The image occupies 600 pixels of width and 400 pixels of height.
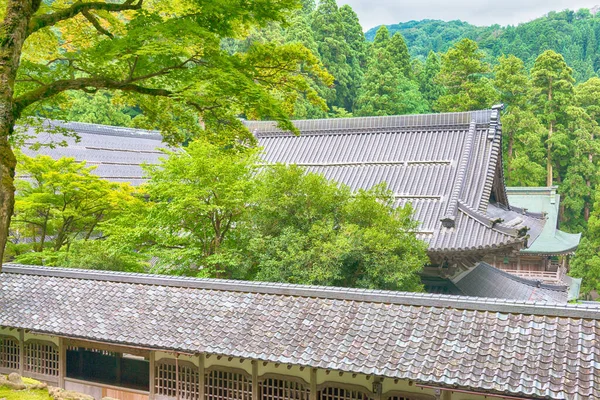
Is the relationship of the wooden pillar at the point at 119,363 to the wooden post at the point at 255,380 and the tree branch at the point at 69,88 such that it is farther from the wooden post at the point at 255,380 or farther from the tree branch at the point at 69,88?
the tree branch at the point at 69,88

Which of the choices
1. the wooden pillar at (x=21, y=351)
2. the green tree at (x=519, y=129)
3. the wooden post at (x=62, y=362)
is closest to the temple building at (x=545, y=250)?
the green tree at (x=519, y=129)

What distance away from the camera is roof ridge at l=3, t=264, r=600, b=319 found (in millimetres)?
8641

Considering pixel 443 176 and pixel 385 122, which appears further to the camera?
pixel 385 122

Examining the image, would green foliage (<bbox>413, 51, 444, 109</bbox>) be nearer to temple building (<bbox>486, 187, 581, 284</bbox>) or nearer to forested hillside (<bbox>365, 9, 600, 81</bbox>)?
temple building (<bbox>486, 187, 581, 284</bbox>)

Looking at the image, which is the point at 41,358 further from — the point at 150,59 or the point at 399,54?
the point at 399,54

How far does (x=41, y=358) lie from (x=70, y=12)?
7.68 metres

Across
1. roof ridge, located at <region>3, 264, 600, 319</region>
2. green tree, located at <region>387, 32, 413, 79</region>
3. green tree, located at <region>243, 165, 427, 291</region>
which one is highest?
green tree, located at <region>387, 32, 413, 79</region>

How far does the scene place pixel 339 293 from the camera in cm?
995

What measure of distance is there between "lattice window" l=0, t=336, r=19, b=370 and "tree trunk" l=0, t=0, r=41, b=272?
266 inches

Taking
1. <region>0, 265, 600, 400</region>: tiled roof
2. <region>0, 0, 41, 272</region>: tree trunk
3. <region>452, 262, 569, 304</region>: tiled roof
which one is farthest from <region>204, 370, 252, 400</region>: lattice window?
<region>452, 262, 569, 304</region>: tiled roof

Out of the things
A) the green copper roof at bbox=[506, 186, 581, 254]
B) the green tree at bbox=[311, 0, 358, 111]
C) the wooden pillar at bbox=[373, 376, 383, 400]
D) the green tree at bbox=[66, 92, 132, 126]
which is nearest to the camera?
the wooden pillar at bbox=[373, 376, 383, 400]

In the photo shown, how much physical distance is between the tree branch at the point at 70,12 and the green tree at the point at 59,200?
9.33 m

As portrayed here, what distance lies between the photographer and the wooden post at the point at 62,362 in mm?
11617

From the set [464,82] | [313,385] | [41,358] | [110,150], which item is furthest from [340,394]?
[464,82]
